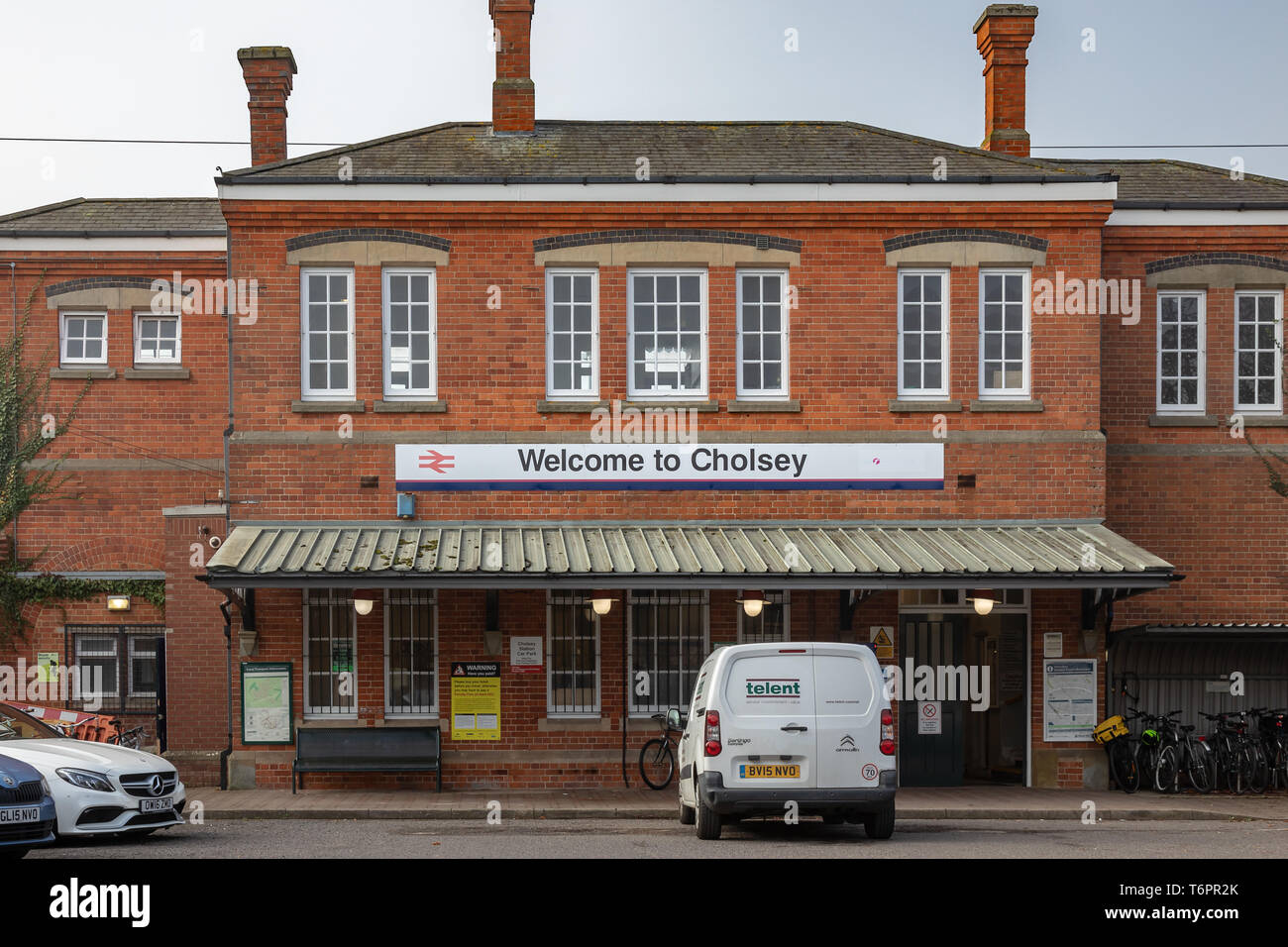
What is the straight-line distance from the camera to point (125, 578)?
76.9ft

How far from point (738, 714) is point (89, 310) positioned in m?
15.7

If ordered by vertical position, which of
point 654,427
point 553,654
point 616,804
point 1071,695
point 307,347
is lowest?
point 616,804

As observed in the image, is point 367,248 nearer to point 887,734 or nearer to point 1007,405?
point 1007,405

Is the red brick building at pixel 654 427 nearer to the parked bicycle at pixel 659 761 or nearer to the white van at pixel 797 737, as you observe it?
the parked bicycle at pixel 659 761

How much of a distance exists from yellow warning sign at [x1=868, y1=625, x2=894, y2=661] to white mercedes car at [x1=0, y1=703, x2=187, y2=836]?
916cm

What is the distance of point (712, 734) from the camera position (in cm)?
1263

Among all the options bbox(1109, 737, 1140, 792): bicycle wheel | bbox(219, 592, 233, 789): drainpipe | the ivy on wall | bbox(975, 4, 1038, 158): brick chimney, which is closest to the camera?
bbox(219, 592, 233, 789): drainpipe

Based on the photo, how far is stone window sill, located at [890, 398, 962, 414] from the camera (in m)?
18.6

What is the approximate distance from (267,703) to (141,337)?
869 cm

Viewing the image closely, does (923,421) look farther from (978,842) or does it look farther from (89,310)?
(89,310)

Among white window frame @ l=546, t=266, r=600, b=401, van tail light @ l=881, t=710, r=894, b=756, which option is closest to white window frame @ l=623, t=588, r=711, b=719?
white window frame @ l=546, t=266, r=600, b=401

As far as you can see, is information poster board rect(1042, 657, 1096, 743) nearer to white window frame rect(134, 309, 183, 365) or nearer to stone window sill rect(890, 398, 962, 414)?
stone window sill rect(890, 398, 962, 414)

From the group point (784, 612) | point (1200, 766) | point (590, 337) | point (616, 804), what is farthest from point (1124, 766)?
point (590, 337)

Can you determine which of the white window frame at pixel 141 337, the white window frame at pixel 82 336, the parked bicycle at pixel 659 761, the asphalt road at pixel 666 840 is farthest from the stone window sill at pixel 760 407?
the white window frame at pixel 82 336
